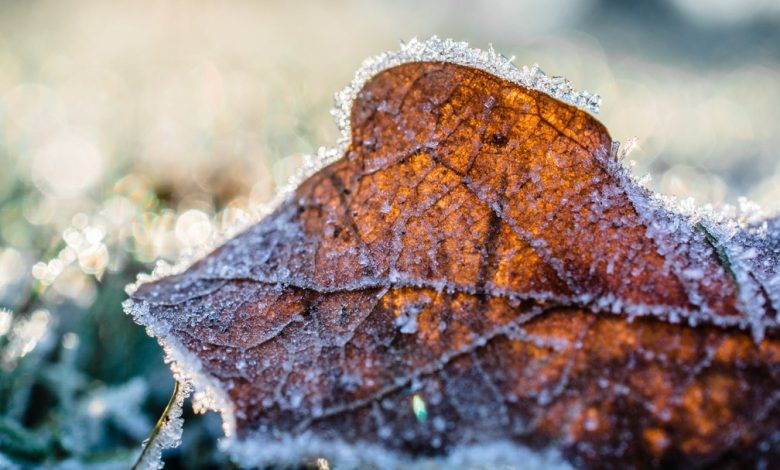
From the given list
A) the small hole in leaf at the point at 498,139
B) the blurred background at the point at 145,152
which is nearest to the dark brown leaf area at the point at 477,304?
the small hole in leaf at the point at 498,139

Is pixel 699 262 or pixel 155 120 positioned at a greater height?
pixel 155 120

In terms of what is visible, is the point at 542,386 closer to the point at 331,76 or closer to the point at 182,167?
the point at 182,167

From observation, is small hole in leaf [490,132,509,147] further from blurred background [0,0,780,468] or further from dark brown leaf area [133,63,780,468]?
blurred background [0,0,780,468]

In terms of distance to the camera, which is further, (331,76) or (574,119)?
(331,76)


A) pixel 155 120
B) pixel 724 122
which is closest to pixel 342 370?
pixel 155 120

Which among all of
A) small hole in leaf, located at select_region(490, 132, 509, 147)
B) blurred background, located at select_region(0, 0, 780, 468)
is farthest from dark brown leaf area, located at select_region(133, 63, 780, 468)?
blurred background, located at select_region(0, 0, 780, 468)

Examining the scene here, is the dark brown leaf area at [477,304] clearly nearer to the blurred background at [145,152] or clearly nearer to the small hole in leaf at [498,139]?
the small hole in leaf at [498,139]
